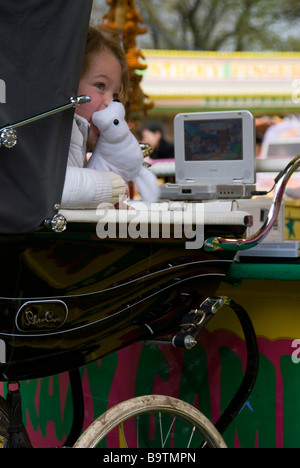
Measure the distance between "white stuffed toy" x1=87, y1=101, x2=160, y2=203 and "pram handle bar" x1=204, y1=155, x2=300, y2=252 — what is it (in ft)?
1.33

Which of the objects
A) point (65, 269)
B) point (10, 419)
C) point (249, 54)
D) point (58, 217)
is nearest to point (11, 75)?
point (58, 217)

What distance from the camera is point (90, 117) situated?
2186 mm

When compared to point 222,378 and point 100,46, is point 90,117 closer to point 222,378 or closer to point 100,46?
point 100,46

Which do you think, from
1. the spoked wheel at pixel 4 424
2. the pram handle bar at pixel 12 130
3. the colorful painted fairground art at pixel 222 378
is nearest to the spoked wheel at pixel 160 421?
the colorful painted fairground art at pixel 222 378

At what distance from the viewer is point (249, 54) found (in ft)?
52.0

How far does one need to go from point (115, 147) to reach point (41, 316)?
0.62m

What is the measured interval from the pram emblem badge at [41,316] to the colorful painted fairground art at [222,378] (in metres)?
0.70

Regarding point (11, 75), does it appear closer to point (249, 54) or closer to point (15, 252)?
point (15, 252)

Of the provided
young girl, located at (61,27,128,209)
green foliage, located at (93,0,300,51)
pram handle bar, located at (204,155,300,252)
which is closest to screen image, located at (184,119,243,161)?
young girl, located at (61,27,128,209)

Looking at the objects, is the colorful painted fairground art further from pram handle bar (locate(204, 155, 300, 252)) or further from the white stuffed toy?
the white stuffed toy

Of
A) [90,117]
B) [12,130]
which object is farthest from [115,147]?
[12,130]

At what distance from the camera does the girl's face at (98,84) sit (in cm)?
218

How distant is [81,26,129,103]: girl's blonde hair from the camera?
2201 mm

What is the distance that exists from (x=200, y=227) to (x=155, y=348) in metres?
0.67
